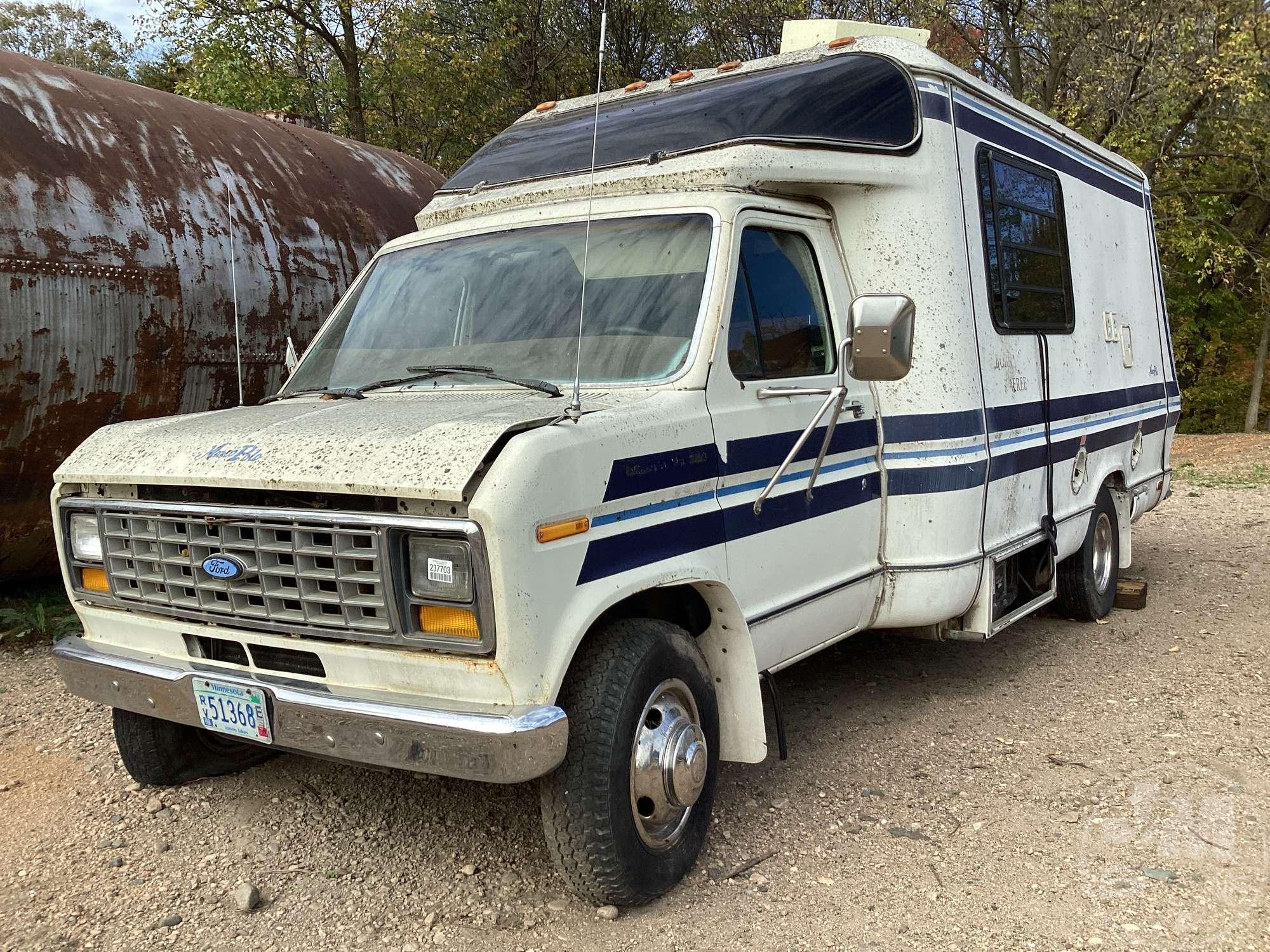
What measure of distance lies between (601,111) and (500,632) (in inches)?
118

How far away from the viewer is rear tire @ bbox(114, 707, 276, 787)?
4.23 metres

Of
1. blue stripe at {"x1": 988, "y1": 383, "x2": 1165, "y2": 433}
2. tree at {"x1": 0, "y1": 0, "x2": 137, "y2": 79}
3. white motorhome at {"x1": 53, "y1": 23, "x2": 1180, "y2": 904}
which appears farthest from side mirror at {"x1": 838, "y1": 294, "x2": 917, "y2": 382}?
tree at {"x1": 0, "y1": 0, "x2": 137, "y2": 79}

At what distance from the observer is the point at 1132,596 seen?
709 centimetres

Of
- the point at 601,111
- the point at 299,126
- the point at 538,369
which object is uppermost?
the point at 299,126

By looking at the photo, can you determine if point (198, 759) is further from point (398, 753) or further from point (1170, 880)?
point (1170, 880)

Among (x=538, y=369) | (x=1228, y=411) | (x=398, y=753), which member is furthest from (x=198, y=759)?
(x=1228, y=411)

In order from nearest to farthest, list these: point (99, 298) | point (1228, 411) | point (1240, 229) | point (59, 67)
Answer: point (99, 298)
point (59, 67)
point (1240, 229)
point (1228, 411)

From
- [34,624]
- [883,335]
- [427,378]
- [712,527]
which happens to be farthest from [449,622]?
[34,624]

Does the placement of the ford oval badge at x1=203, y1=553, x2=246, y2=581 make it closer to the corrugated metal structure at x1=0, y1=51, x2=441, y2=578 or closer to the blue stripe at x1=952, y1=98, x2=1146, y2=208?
the corrugated metal structure at x1=0, y1=51, x2=441, y2=578

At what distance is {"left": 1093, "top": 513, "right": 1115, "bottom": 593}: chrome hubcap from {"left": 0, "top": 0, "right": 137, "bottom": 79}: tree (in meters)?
31.5

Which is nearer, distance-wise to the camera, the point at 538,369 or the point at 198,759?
the point at 538,369

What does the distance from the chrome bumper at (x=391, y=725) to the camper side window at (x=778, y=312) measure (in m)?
1.53

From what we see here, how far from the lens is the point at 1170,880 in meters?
3.58

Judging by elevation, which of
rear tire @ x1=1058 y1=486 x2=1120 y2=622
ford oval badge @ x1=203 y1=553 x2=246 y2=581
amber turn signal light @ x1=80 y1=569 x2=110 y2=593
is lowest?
rear tire @ x1=1058 y1=486 x2=1120 y2=622
